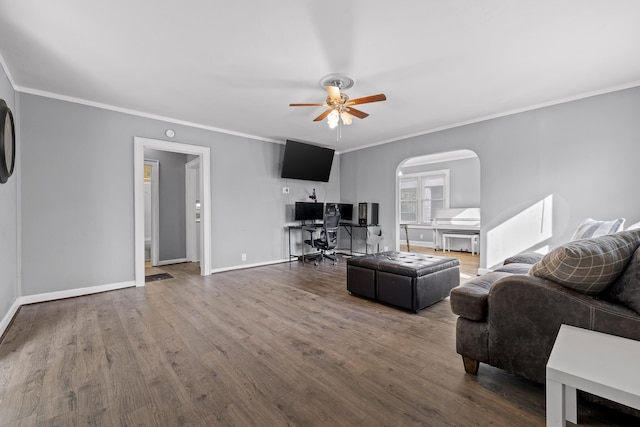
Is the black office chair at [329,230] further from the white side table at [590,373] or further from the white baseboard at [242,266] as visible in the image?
the white side table at [590,373]

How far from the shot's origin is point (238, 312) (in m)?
2.96

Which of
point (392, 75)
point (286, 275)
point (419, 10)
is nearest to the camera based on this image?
point (419, 10)

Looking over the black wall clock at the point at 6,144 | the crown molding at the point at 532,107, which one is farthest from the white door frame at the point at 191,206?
the crown molding at the point at 532,107

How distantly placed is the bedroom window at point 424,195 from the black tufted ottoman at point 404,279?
494 cm

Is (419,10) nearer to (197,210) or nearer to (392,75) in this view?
(392,75)

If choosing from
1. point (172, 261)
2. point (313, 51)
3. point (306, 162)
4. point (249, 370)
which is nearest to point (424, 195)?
point (306, 162)

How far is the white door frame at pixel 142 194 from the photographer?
397 cm

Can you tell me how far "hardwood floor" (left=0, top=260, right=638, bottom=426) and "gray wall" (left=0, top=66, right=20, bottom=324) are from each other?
0.28 meters

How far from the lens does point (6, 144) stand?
2.52 m

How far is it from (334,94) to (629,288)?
2652 millimetres

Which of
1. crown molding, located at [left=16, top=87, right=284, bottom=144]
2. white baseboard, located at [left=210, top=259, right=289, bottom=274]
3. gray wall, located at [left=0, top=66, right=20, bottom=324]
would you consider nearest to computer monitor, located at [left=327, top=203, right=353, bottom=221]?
white baseboard, located at [left=210, top=259, right=289, bottom=274]

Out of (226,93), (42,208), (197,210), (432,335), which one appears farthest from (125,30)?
(197,210)

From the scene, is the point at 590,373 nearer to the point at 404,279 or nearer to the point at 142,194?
the point at 404,279

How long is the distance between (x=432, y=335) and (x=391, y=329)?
349 mm
